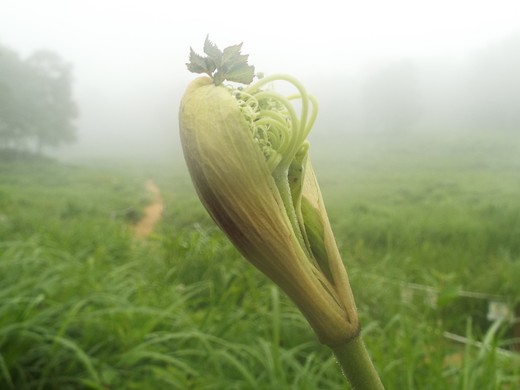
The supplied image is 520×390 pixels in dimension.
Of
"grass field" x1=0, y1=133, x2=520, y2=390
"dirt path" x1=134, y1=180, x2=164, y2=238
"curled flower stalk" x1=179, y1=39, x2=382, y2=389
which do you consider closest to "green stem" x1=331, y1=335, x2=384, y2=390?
"curled flower stalk" x1=179, y1=39, x2=382, y2=389

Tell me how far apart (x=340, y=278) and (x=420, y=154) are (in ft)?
12.5

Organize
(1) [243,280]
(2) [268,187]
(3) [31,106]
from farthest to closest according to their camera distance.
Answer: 1. (3) [31,106]
2. (1) [243,280]
3. (2) [268,187]

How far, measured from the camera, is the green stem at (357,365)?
0.14 m

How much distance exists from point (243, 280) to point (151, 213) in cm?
194

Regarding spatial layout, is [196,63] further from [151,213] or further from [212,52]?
[151,213]

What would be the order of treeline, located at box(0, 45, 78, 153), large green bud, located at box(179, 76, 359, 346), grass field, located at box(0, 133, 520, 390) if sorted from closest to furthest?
large green bud, located at box(179, 76, 359, 346), grass field, located at box(0, 133, 520, 390), treeline, located at box(0, 45, 78, 153)

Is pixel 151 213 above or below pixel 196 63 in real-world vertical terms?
below

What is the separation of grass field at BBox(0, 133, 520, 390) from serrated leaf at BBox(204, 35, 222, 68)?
48cm

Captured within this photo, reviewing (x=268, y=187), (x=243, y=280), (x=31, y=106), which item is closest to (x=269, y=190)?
(x=268, y=187)

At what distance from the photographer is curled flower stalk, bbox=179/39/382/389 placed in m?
0.13

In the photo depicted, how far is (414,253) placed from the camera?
7.00ft

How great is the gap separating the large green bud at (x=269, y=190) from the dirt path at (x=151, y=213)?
2264mm

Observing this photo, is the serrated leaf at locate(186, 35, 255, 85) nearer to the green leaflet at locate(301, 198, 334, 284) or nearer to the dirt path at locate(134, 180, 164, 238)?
the green leaflet at locate(301, 198, 334, 284)

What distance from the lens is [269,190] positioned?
0.45 ft
